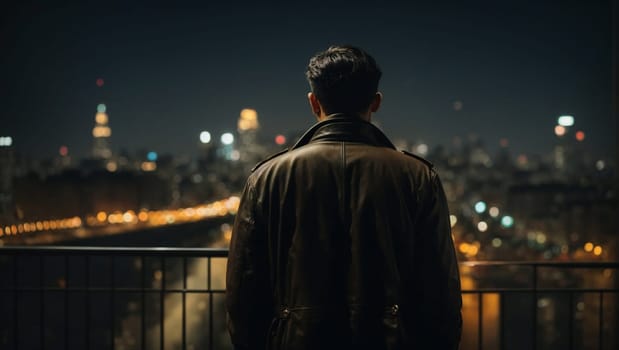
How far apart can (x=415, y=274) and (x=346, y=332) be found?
0.74 ft

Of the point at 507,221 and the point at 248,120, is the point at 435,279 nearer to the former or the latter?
the point at 507,221

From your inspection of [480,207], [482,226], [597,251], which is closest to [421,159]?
[597,251]

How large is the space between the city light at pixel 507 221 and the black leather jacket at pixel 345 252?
177ft

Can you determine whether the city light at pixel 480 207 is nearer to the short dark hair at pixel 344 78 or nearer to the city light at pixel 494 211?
the city light at pixel 494 211

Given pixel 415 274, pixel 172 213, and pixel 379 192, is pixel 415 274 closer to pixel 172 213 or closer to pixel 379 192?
pixel 379 192

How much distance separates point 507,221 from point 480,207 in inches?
235

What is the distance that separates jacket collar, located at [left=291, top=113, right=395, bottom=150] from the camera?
144cm

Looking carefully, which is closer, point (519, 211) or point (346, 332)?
point (346, 332)

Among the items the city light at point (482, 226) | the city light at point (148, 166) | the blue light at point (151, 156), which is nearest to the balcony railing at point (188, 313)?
the city light at point (482, 226)

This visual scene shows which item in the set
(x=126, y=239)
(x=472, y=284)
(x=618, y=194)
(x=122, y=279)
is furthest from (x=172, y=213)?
(x=618, y=194)

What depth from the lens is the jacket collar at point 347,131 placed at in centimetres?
144

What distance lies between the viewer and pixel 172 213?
56.2 m

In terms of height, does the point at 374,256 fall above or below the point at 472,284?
above

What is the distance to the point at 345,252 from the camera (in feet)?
4.64
